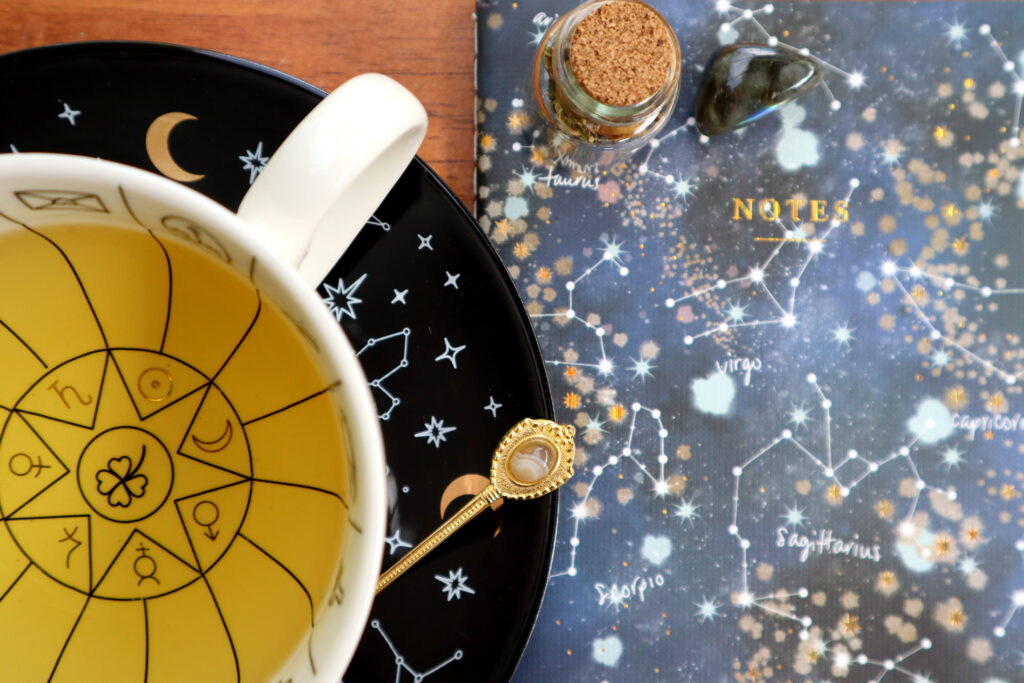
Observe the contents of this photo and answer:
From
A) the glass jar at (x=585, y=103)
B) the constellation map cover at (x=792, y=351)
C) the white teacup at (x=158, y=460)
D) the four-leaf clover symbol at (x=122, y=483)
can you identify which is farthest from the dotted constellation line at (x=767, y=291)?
the four-leaf clover symbol at (x=122, y=483)

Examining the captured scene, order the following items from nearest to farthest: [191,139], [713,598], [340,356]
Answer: [340,356], [191,139], [713,598]

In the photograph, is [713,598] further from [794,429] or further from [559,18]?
[559,18]

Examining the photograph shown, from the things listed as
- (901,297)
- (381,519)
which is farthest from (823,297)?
(381,519)

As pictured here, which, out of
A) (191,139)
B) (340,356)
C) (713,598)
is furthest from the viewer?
(713,598)

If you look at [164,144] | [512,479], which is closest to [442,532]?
[512,479]

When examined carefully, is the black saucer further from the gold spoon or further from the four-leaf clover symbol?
the four-leaf clover symbol

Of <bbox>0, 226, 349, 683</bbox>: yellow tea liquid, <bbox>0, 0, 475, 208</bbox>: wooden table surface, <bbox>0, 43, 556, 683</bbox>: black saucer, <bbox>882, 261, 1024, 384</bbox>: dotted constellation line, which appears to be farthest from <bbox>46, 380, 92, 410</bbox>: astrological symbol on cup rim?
<bbox>882, 261, 1024, 384</bbox>: dotted constellation line
